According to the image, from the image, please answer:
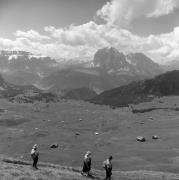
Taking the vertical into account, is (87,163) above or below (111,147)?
above

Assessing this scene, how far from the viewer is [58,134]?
6900 inches

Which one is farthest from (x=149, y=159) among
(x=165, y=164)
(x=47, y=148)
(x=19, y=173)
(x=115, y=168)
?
(x=19, y=173)

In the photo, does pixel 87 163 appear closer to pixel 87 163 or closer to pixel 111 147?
pixel 87 163

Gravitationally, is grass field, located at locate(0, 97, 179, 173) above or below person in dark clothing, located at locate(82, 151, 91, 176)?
below

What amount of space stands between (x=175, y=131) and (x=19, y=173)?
469 ft

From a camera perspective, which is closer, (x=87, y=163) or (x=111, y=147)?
(x=87, y=163)

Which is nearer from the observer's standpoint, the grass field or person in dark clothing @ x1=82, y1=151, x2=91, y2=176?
person in dark clothing @ x1=82, y1=151, x2=91, y2=176

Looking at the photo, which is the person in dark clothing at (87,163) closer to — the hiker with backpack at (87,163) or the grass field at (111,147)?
the hiker with backpack at (87,163)

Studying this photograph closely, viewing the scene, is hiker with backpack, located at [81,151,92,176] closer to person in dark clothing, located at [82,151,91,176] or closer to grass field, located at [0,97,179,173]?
person in dark clothing, located at [82,151,91,176]

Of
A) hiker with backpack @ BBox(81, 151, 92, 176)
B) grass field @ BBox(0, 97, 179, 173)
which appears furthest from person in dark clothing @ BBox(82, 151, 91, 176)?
grass field @ BBox(0, 97, 179, 173)

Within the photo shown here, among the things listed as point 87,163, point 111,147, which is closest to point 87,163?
point 87,163

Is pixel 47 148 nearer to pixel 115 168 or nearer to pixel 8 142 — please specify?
pixel 8 142

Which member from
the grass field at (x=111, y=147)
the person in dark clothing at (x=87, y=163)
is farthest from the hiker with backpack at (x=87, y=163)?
the grass field at (x=111, y=147)

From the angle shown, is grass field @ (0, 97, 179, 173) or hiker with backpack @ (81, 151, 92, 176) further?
grass field @ (0, 97, 179, 173)
